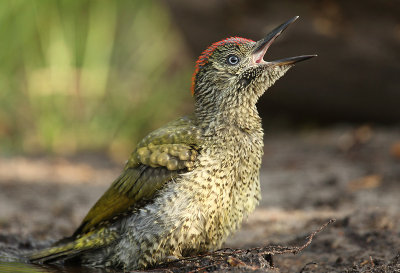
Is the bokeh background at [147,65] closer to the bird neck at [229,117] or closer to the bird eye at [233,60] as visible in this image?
the bird eye at [233,60]

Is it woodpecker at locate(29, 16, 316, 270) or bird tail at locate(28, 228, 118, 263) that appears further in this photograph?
bird tail at locate(28, 228, 118, 263)

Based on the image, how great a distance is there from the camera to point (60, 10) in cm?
1021

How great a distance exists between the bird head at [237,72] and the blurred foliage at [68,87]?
18.6 feet

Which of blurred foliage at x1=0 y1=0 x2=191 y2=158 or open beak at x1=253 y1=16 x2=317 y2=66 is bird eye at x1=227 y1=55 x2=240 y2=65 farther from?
blurred foliage at x1=0 y1=0 x2=191 y2=158

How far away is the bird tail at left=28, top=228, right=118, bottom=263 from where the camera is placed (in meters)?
3.82

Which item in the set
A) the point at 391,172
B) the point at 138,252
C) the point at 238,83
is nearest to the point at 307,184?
the point at 391,172

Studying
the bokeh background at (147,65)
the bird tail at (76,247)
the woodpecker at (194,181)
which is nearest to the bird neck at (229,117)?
the woodpecker at (194,181)

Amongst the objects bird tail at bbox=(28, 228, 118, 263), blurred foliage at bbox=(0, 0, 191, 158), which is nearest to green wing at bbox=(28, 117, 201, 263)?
bird tail at bbox=(28, 228, 118, 263)

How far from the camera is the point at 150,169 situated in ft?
12.4

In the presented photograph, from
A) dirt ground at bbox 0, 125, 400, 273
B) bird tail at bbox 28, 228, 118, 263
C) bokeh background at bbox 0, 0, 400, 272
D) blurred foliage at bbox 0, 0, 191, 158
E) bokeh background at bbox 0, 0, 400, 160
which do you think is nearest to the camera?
bird tail at bbox 28, 228, 118, 263

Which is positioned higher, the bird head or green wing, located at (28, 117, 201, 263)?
the bird head

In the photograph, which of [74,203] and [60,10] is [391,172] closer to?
[74,203]

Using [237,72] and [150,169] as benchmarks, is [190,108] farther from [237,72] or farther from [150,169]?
[150,169]

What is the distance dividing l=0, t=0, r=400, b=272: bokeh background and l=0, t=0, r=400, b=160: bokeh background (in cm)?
2
